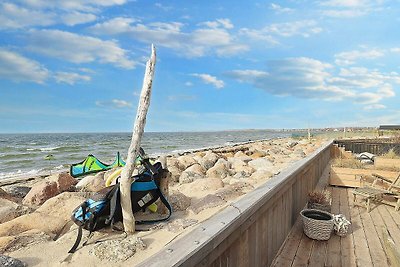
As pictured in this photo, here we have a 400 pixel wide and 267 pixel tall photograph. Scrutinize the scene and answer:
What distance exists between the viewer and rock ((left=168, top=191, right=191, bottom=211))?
329cm

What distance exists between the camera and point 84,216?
7.86 ft

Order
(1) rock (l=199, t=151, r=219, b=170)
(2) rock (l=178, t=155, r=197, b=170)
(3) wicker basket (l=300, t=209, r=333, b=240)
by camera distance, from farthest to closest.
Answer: (1) rock (l=199, t=151, r=219, b=170) < (2) rock (l=178, t=155, r=197, b=170) < (3) wicker basket (l=300, t=209, r=333, b=240)

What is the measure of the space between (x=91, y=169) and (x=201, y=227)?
314 inches

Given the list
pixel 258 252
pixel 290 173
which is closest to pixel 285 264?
Result: pixel 258 252

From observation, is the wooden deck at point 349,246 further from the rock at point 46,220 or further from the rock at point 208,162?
the rock at point 208,162

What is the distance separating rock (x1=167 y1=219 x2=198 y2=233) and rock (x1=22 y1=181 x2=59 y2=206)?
2.65 m

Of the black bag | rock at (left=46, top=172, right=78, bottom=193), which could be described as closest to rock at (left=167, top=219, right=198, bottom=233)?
the black bag

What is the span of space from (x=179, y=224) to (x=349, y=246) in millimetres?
2064

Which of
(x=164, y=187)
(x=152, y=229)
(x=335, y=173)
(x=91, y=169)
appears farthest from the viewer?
(x=91, y=169)

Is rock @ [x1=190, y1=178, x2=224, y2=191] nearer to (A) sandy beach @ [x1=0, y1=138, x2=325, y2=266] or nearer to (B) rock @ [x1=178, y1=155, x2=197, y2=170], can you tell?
(A) sandy beach @ [x1=0, y1=138, x2=325, y2=266]

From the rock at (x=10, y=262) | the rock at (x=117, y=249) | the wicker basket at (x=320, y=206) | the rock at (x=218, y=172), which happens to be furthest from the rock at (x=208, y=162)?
the rock at (x=10, y=262)

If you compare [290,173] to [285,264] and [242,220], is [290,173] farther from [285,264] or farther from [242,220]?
[242,220]

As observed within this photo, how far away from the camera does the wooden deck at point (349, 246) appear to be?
2.81 meters

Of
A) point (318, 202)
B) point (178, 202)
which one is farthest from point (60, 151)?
point (318, 202)
